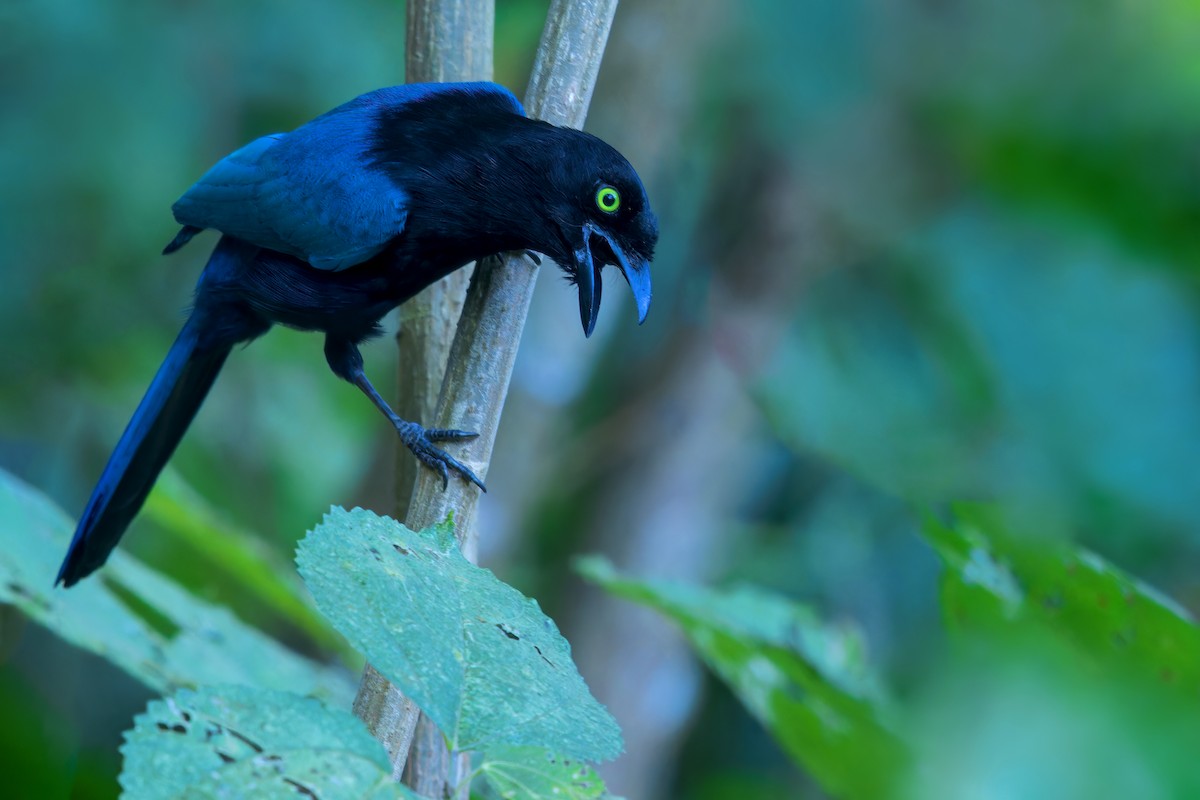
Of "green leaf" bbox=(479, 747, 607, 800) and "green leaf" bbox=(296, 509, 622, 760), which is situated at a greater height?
"green leaf" bbox=(296, 509, 622, 760)

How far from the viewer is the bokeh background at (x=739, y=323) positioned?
16.2ft

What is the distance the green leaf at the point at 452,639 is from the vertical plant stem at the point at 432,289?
3.22 feet

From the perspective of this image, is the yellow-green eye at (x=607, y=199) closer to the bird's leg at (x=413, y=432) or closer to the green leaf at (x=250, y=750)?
the bird's leg at (x=413, y=432)

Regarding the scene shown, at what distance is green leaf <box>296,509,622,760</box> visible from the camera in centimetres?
102

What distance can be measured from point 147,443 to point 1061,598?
1930 mm

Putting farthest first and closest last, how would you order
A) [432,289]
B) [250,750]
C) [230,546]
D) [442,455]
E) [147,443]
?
[230,546]
[147,443]
[432,289]
[442,455]
[250,750]

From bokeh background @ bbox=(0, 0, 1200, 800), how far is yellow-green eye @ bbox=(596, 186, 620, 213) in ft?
6.39

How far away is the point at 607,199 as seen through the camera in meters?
2.14

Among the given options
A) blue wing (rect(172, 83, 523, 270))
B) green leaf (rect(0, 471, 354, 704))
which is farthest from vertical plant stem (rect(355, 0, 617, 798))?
green leaf (rect(0, 471, 354, 704))

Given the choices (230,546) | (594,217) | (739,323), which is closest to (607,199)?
(594,217)

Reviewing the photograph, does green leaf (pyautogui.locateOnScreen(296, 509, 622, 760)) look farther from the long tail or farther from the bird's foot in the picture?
the long tail

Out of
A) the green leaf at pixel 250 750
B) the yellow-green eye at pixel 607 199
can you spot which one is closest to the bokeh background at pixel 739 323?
the yellow-green eye at pixel 607 199

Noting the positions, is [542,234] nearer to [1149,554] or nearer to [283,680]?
[283,680]

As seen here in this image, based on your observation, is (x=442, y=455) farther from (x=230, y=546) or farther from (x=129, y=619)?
(x=230, y=546)
